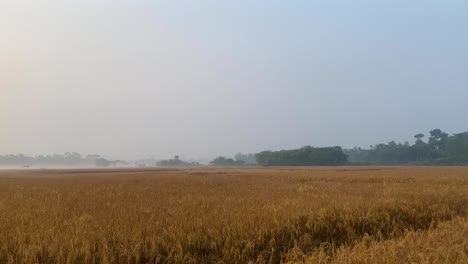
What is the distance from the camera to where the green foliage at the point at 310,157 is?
95.2 metres

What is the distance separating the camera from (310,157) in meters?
97.1

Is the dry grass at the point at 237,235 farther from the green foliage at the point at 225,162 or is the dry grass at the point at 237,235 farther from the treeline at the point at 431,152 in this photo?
the green foliage at the point at 225,162

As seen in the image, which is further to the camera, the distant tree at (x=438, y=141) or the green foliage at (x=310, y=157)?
the distant tree at (x=438, y=141)

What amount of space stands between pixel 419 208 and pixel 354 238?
11.9 feet

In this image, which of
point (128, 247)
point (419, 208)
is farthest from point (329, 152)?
point (128, 247)

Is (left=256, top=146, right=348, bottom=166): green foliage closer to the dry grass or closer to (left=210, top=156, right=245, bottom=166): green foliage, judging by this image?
(left=210, top=156, right=245, bottom=166): green foliage

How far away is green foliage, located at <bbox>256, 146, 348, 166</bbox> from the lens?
9519 cm

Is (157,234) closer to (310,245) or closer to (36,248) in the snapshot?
(36,248)

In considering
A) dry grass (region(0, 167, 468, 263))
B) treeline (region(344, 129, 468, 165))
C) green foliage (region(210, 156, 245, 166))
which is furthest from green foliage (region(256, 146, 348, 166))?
dry grass (region(0, 167, 468, 263))

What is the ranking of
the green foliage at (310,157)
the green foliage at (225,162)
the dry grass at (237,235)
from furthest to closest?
the green foliage at (225,162) < the green foliage at (310,157) < the dry grass at (237,235)

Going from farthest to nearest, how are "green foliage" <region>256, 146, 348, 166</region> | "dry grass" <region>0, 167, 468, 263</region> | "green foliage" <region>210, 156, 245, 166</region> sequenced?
"green foliage" <region>210, 156, 245, 166</region>, "green foliage" <region>256, 146, 348, 166</region>, "dry grass" <region>0, 167, 468, 263</region>

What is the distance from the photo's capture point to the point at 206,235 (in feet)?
21.7

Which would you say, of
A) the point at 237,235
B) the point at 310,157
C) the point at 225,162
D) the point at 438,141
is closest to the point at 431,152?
the point at 438,141

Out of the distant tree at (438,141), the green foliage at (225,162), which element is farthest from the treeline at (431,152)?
the green foliage at (225,162)
